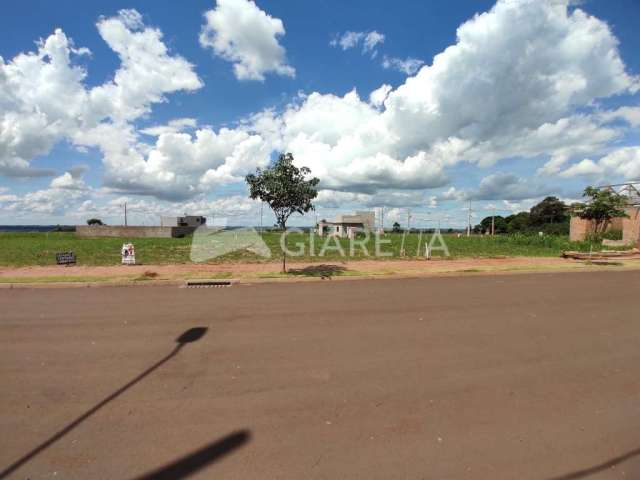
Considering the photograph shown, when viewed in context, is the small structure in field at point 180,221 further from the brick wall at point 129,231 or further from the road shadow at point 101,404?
the road shadow at point 101,404

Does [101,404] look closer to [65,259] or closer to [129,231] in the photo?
[65,259]

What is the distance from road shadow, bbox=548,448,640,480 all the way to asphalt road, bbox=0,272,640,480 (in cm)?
1

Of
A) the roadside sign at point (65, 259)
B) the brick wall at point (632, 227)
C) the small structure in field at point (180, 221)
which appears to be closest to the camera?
the roadside sign at point (65, 259)

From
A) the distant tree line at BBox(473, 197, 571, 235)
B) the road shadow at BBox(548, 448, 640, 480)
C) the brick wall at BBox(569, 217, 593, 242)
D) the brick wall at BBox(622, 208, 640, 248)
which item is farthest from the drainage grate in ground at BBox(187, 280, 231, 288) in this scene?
the distant tree line at BBox(473, 197, 571, 235)

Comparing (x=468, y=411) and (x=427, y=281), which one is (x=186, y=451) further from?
(x=427, y=281)

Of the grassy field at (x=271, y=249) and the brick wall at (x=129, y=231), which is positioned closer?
the grassy field at (x=271, y=249)

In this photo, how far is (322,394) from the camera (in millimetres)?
3654

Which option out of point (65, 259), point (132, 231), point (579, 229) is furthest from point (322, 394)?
point (132, 231)

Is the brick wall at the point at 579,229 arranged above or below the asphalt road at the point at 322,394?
above

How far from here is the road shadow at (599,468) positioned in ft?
8.04

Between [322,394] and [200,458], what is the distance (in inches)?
55.7

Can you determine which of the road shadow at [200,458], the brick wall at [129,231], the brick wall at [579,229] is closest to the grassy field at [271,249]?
the brick wall at [579,229]

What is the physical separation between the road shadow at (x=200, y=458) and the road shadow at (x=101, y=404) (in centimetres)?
98

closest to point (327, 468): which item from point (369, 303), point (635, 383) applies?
point (635, 383)
